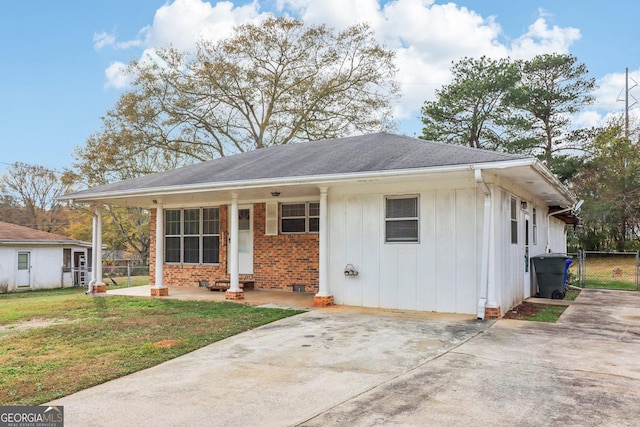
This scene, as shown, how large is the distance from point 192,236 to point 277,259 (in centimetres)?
284

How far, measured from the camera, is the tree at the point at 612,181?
2553 cm

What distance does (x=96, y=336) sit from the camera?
6.61 metres

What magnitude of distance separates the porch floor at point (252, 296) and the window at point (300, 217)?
1551 mm

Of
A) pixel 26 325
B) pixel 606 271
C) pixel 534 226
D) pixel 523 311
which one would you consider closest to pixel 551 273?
pixel 534 226

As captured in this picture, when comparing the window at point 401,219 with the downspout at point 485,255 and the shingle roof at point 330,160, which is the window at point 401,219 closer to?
the shingle roof at point 330,160

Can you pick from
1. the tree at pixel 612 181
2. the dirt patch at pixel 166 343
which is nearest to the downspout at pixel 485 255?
the dirt patch at pixel 166 343

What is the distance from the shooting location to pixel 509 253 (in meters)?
8.88

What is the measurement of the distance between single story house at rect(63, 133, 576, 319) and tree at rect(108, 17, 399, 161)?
1397 cm

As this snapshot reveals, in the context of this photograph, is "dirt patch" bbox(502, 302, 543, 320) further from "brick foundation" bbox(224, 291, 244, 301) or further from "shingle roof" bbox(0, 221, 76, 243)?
"shingle roof" bbox(0, 221, 76, 243)

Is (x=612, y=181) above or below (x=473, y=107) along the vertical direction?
below

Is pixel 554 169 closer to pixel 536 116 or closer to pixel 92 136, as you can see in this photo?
pixel 536 116

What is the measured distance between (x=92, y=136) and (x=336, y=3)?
590 inches

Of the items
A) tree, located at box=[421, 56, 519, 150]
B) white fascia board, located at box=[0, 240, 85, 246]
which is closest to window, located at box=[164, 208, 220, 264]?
white fascia board, located at box=[0, 240, 85, 246]

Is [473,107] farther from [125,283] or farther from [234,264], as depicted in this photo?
[234,264]
